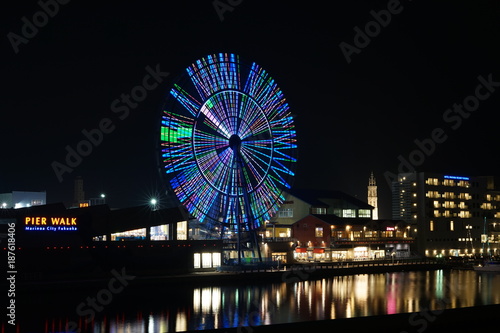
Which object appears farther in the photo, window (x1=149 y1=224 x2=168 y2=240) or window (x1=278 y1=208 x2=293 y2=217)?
window (x1=278 y1=208 x2=293 y2=217)

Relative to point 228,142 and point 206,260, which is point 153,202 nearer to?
point 206,260

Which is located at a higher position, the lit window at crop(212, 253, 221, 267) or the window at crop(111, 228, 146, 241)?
the window at crop(111, 228, 146, 241)

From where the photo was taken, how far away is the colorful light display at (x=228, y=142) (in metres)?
53.3

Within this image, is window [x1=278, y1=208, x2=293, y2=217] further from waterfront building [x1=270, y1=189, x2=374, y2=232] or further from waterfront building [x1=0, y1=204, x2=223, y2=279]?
waterfront building [x1=0, y1=204, x2=223, y2=279]

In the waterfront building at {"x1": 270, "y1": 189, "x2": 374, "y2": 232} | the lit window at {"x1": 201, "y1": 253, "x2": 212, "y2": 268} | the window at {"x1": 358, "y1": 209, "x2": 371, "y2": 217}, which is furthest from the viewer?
the window at {"x1": 358, "y1": 209, "x2": 371, "y2": 217}

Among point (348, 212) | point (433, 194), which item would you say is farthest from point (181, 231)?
point (433, 194)

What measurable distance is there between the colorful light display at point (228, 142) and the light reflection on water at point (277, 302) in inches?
Result: 317

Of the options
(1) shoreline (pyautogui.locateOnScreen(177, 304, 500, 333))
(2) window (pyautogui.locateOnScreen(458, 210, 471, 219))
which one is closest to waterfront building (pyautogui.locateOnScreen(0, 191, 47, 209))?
(2) window (pyautogui.locateOnScreen(458, 210, 471, 219))

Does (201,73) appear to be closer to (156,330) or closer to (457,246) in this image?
(156,330)

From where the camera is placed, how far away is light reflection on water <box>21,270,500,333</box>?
117 feet

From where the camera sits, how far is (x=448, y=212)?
99125mm

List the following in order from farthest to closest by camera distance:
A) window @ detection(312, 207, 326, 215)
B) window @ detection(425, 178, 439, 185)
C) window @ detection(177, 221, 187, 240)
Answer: window @ detection(425, 178, 439, 185) → window @ detection(312, 207, 326, 215) → window @ detection(177, 221, 187, 240)

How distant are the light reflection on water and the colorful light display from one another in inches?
317

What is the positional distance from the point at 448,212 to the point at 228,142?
53159 mm
